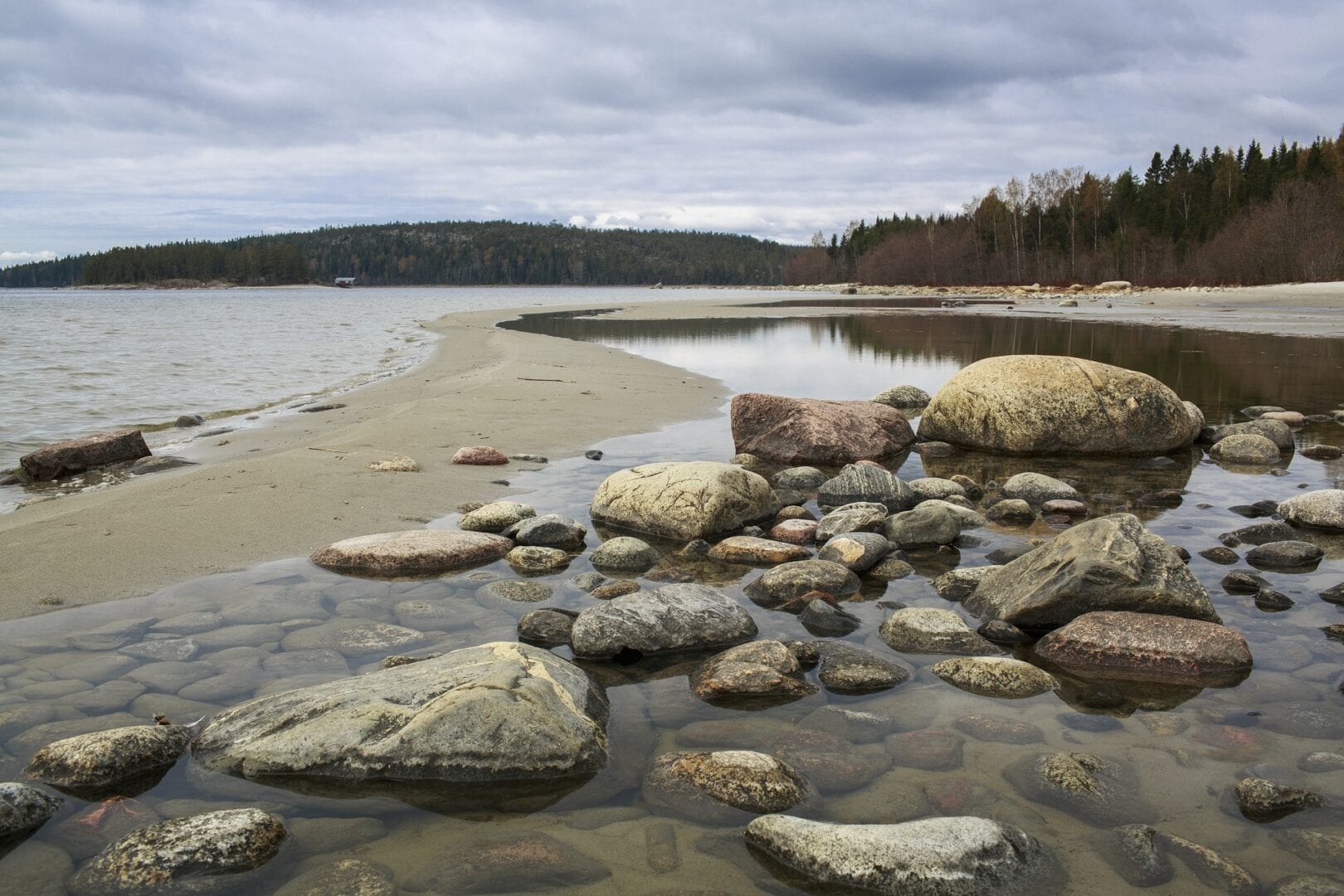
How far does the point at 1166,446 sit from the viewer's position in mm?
9406

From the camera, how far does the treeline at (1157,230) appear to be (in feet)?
192

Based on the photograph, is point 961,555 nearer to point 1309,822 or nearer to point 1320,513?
point 1320,513

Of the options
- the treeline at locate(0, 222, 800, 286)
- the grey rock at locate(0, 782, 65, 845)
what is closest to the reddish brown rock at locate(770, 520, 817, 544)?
the grey rock at locate(0, 782, 65, 845)

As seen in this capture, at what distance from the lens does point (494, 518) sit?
635 cm

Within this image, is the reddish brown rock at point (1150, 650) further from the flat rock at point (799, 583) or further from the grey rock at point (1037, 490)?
the grey rock at point (1037, 490)

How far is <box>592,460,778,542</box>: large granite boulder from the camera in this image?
252 inches

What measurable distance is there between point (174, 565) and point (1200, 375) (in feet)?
53.5

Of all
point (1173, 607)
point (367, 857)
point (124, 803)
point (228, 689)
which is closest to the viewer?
point (367, 857)

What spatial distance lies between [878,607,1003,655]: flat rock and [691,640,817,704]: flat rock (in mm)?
656

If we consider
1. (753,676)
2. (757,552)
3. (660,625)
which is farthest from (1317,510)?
(660,625)

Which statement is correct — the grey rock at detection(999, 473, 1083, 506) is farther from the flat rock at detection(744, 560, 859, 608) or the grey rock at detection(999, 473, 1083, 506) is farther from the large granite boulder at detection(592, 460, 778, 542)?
the flat rock at detection(744, 560, 859, 608)

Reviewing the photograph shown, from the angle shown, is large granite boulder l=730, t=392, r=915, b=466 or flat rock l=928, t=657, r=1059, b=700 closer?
flat rock l=928, t=657, r=1059, b=700

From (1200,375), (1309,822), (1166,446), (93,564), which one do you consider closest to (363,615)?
(93,564)

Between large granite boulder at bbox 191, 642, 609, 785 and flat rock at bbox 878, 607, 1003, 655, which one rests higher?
large granite boulder at bbox 191, 642, 609, 785
